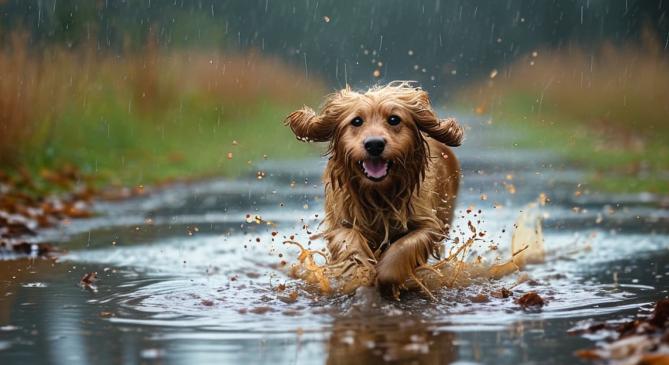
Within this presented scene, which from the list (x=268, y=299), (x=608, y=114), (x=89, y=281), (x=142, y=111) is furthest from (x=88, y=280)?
(x=608, y=114)

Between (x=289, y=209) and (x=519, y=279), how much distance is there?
501 centimetres

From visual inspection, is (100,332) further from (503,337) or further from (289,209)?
(289,209)

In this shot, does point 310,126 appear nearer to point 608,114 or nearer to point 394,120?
point 394,120

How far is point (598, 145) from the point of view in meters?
20.7

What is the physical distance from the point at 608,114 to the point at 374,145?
687 inches

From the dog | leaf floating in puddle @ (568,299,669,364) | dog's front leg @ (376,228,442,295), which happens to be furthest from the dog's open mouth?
leaf floating in puddle @ (568,299,669,364)

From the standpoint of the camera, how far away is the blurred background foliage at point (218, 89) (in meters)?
14.9

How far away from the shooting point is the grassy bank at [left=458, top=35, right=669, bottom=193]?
17.1 m

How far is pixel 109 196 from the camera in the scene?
13.8 metres

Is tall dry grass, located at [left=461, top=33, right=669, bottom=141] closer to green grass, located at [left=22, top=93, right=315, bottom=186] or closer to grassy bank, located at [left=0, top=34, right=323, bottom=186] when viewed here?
green grass, located at [left=22, top=93, right=315, bottom=186]

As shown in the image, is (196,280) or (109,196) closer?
(196,280)

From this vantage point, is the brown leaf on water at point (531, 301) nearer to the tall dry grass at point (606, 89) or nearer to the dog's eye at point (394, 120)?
the dog's eye at point (394, 120)

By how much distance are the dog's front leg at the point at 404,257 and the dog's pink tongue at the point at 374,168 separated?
42 centimetres

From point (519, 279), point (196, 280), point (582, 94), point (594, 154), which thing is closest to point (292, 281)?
point (196, 280)
